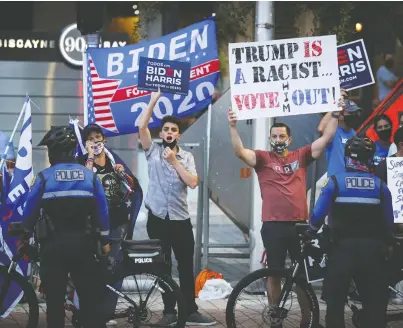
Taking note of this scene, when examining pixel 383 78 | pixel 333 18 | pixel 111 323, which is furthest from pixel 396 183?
pixel 383 78

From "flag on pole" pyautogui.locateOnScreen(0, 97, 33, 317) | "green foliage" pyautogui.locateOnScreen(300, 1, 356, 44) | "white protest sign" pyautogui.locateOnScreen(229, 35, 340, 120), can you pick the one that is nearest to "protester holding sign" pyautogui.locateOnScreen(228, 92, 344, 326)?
"white protest sign" pyautogui.locateOnScreen(229, 35, 340, 120)

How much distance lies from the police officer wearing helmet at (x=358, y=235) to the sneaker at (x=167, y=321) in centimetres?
145

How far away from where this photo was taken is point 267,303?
7625mm

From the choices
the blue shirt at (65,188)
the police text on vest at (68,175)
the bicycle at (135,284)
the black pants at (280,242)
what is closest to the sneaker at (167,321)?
the bicycle at (135,284)

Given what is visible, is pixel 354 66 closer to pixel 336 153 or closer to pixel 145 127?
pixel 336 153

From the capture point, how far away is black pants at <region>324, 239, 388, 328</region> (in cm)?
684

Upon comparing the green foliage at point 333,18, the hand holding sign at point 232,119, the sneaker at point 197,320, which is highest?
the green foliage at point 333,18

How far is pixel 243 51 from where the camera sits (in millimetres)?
8508

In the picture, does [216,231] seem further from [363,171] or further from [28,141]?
[363,171]

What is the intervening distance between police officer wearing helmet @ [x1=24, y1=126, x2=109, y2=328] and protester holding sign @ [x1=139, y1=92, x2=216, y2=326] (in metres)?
1.36

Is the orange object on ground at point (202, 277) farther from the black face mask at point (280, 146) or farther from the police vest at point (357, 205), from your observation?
the police vest at point (357, 205)

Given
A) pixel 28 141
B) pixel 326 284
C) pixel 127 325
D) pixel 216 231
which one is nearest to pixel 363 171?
pixel 326 284

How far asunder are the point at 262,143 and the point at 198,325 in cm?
228

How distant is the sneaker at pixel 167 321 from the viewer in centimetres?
763
